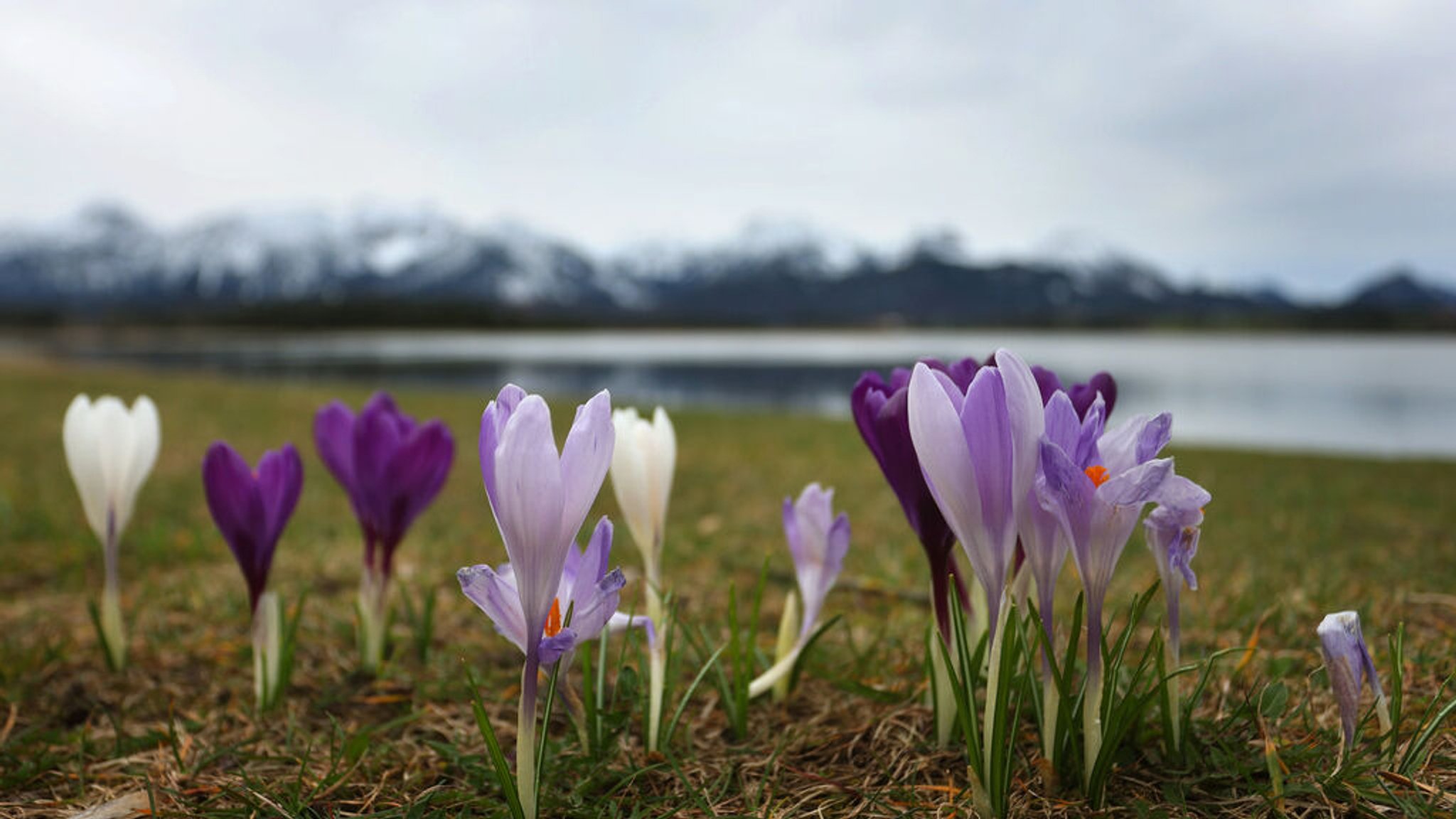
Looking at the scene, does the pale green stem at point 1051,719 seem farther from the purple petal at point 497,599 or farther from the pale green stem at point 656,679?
the purple petal at point 497,599

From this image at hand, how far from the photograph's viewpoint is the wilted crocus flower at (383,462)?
6.68 feet

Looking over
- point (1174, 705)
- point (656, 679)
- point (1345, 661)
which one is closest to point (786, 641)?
point (656, 679)

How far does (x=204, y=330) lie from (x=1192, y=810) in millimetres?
142483

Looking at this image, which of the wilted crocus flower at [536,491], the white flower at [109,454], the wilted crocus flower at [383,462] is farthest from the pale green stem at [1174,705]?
the white flower at [109,454]

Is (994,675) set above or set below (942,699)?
above

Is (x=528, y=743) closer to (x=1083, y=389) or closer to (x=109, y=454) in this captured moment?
(x=1083, y=389)

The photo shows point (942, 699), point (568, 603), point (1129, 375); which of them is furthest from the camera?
point (1129, 375)

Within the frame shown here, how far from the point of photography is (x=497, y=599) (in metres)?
1.24

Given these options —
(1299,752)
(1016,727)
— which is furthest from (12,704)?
(1299,752)

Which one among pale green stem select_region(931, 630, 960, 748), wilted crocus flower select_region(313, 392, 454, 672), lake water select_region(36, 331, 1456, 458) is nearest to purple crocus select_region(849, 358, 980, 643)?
pale green stem select_region(931, 630, 960, 748)

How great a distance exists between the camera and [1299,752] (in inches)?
57.7

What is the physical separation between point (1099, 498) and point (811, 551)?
2.50 feet

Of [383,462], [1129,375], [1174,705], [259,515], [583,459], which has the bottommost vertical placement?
[1129,375]

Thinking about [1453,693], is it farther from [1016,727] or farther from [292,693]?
[292,693]
